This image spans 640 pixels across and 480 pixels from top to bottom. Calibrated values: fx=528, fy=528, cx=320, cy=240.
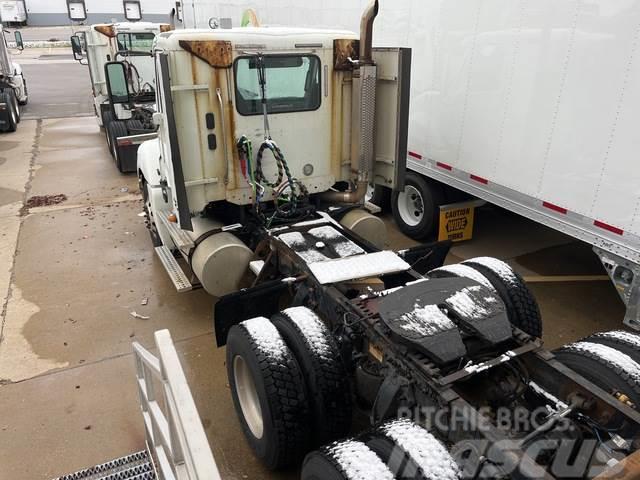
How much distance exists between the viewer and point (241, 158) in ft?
16.2

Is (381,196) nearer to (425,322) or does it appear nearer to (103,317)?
(103,317)

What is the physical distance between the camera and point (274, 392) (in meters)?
3.16

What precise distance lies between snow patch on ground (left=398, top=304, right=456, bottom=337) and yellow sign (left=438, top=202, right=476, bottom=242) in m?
4.11

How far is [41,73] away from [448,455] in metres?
29.8

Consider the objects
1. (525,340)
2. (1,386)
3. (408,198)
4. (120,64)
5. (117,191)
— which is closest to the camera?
(525,340)

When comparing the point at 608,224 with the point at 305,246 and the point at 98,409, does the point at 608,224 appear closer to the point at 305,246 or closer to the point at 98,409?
the point at 305,246

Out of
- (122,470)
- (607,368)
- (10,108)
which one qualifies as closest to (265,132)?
(122,470)

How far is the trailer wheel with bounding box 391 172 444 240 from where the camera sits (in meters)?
7.01

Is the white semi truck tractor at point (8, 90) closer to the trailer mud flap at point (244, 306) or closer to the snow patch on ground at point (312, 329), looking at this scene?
the trailer mud flap at point (244, 306)

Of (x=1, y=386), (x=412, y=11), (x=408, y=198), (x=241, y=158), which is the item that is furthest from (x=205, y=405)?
(x=412, y=11)

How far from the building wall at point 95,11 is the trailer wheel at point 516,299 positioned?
44.6 m

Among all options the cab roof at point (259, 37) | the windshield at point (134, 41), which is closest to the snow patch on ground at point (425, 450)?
the cab roof at point (259, 37)

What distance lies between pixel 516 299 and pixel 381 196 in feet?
14.9

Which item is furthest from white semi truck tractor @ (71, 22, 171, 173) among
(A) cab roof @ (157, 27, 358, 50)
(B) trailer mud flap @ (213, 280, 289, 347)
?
(B) trailer mud flap @ (213, 280, 289, 347)
